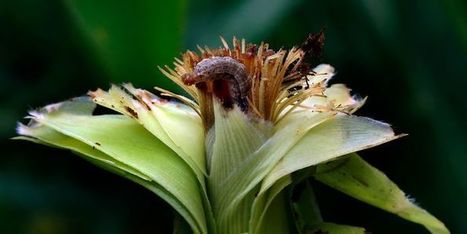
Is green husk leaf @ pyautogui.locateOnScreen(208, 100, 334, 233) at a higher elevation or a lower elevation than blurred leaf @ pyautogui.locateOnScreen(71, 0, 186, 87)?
lower

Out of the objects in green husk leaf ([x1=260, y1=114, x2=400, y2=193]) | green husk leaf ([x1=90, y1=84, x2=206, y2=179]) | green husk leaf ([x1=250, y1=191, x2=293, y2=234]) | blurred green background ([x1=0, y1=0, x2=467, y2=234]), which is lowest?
green husk leaf ([x1=250, y1=191, x2=293, y2=234])

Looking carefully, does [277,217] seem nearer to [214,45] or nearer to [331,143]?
[331,143]

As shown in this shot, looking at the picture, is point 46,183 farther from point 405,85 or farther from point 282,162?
point 282,162

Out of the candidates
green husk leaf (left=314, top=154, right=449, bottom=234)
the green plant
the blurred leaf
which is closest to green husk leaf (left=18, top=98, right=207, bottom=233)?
the green plant

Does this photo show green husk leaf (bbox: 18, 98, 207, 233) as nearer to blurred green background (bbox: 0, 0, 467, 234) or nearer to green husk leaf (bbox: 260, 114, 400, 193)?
green husk leaf (bbox: 260, 114, 400, 193)

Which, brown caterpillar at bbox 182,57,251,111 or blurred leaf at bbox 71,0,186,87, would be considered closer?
brown caterpillar at bbox 182,57,251,111
